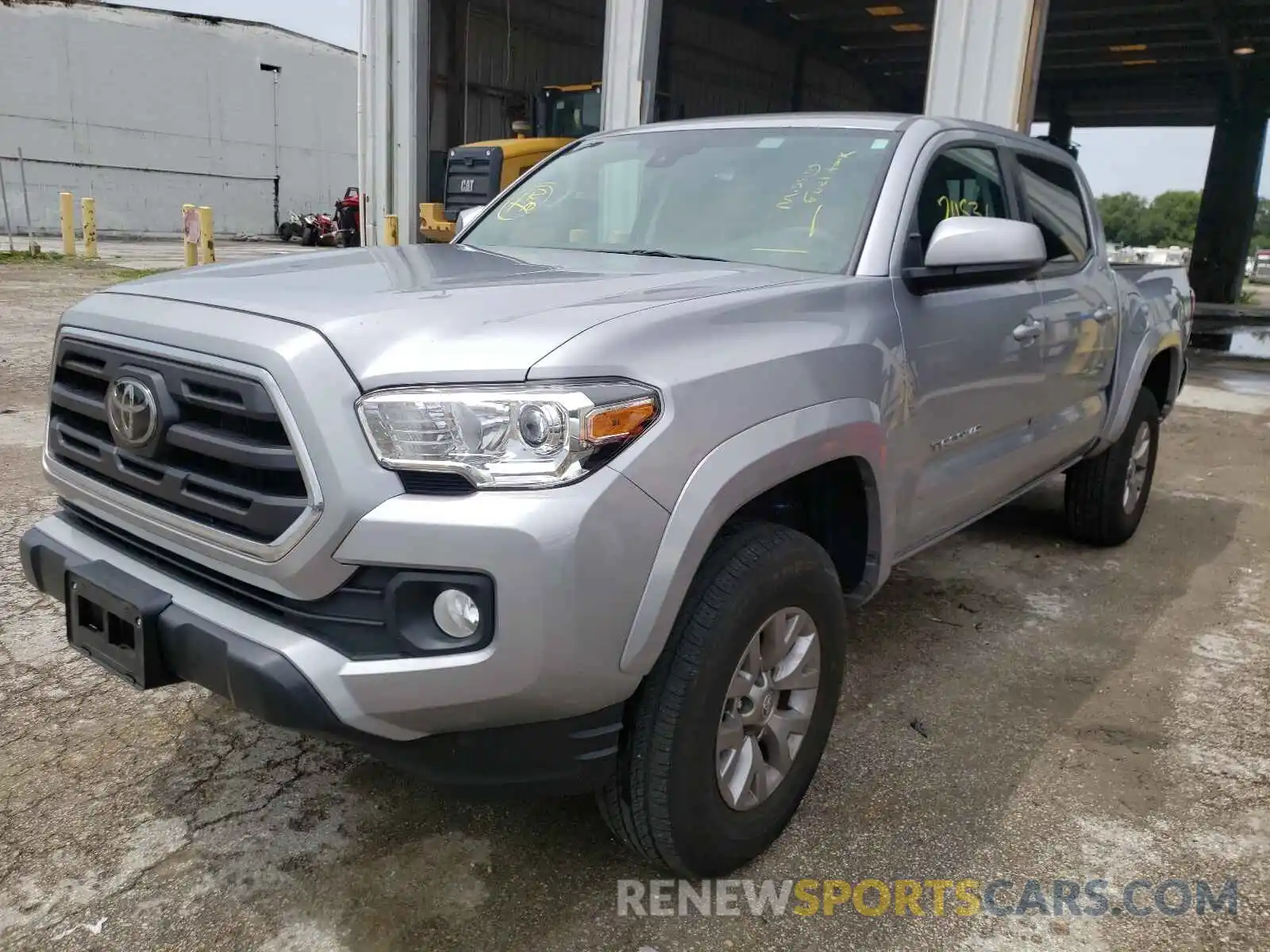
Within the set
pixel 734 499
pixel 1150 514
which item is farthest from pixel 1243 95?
pixel 734 499

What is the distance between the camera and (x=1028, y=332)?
3363 mm

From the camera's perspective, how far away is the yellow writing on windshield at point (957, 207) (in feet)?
10.4

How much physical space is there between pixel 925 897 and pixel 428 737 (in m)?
1.19

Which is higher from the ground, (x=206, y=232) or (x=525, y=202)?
(x=525, y=202)

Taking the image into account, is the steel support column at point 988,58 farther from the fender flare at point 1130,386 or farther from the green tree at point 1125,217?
the green tree at point 1125,217

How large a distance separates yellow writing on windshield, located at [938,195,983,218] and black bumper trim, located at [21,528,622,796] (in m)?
2.05

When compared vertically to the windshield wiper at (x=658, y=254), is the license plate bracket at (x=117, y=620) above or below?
below

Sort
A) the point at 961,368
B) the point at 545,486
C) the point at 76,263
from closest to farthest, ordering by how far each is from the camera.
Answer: the point at 545,486, the point at 961,368, the point at 76,263

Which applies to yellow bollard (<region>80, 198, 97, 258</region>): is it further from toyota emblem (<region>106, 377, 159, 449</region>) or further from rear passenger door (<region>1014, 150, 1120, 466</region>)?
toyota emblem (<region>106, 377, 159, 449</region>)

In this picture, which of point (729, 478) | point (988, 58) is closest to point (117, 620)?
point (729, 478)

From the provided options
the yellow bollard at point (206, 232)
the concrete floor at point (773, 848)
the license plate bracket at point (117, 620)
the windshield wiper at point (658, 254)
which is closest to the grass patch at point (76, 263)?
the yellow bollard at point (206, 232)

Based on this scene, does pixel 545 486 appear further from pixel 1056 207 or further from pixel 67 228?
pixel 67 228

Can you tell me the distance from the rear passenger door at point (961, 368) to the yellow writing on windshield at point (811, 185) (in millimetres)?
241

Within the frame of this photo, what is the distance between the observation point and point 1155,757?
115 inches
